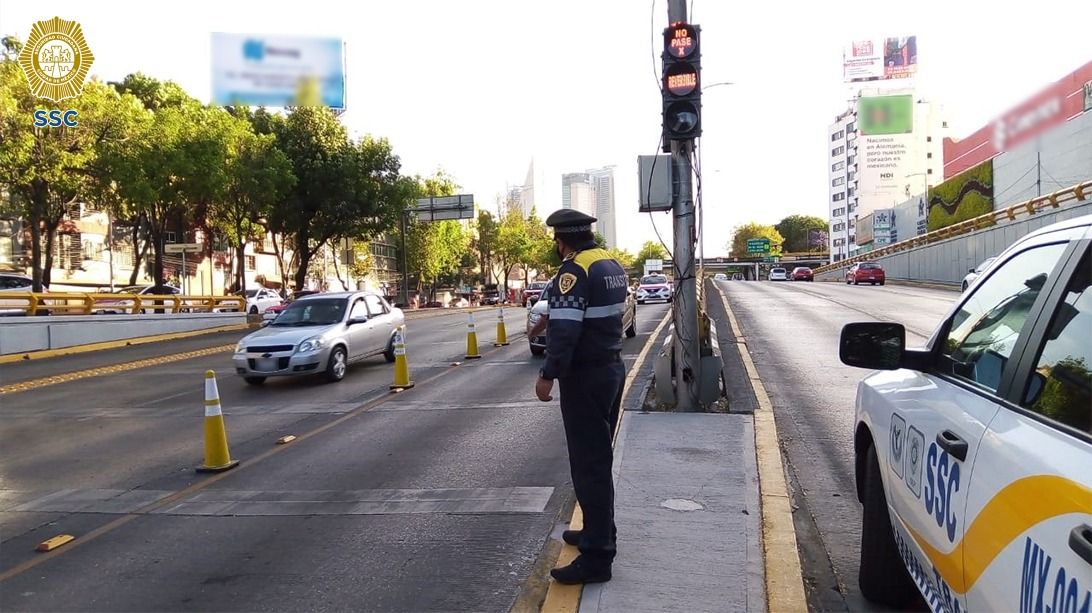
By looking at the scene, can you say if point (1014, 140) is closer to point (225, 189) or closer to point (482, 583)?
point (482, 583)

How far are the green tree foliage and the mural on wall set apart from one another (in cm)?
7763

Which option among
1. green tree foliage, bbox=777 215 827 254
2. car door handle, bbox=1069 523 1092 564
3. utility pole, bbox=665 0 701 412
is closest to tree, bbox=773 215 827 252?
green tree foliage, bbox=777 215 827 254

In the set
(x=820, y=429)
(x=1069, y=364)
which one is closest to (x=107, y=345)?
(x=820, y=429)

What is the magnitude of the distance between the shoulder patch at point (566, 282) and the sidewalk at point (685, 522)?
1.53 metres

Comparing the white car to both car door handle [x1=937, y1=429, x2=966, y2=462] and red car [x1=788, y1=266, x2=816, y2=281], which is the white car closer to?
car door handle [x1=937, y1=429, x2=966, y2=462]

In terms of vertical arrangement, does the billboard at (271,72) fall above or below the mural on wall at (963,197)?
above

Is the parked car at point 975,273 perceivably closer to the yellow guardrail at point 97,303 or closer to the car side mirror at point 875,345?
the car side mirror at point 875,345

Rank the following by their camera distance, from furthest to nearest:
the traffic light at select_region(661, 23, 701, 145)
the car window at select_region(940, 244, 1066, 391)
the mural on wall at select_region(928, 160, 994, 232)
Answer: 1. the mural on wall at select_region(928, 160, 994, 232)
2. the traffic light at select_region(661, 23, 701, 145)
3. the car window at select_region(940, 244, 1066, 391)

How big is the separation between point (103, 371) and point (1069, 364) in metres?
17.0

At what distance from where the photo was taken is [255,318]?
100 ft

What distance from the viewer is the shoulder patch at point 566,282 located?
13.0ft

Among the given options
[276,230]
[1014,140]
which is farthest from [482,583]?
[276,230]

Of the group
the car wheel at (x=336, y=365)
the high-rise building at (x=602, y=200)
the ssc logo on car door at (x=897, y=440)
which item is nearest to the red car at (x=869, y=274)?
the high-rise building at (x=602, y=200)

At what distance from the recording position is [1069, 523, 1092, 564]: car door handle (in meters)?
1.61
